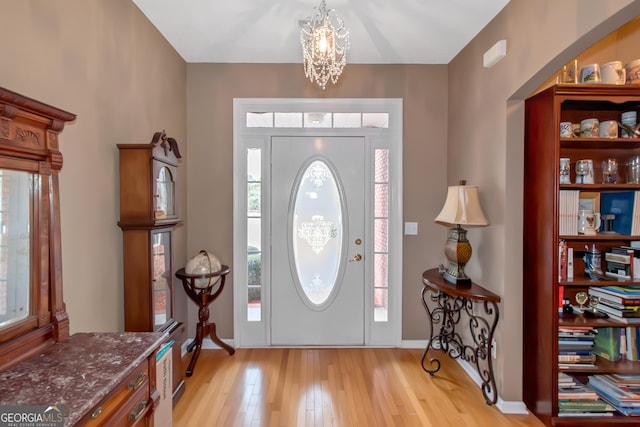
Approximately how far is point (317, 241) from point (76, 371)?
7.51 ft

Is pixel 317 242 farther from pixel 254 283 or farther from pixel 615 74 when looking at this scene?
pixel 615 74

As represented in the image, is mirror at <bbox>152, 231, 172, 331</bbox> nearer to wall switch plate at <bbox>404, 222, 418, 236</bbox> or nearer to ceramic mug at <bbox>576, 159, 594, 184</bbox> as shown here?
wall switch plate at <bbox>404, 222, 418, 236</bbox>

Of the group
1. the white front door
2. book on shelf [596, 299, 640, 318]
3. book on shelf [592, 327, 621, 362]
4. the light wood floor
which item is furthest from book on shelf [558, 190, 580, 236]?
the white front door

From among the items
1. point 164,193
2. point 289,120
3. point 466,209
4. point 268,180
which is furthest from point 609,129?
point 164,193

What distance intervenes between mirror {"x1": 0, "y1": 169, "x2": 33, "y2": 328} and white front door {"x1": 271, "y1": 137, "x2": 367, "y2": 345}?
6.78 feet

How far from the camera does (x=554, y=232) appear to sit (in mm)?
2076

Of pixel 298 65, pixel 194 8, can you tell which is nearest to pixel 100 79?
pixel 194 8

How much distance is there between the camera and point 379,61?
3.18 meters

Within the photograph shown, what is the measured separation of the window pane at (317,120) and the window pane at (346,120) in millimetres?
71

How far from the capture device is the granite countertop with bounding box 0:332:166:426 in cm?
100

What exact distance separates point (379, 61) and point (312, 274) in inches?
85.9

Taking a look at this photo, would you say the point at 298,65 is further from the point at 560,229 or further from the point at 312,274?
the point at 560,229

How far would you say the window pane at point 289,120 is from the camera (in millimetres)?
3256

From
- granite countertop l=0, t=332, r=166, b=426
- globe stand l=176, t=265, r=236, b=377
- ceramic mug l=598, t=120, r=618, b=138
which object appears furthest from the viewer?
globe stand l=176, t=265, r=236, b=377
